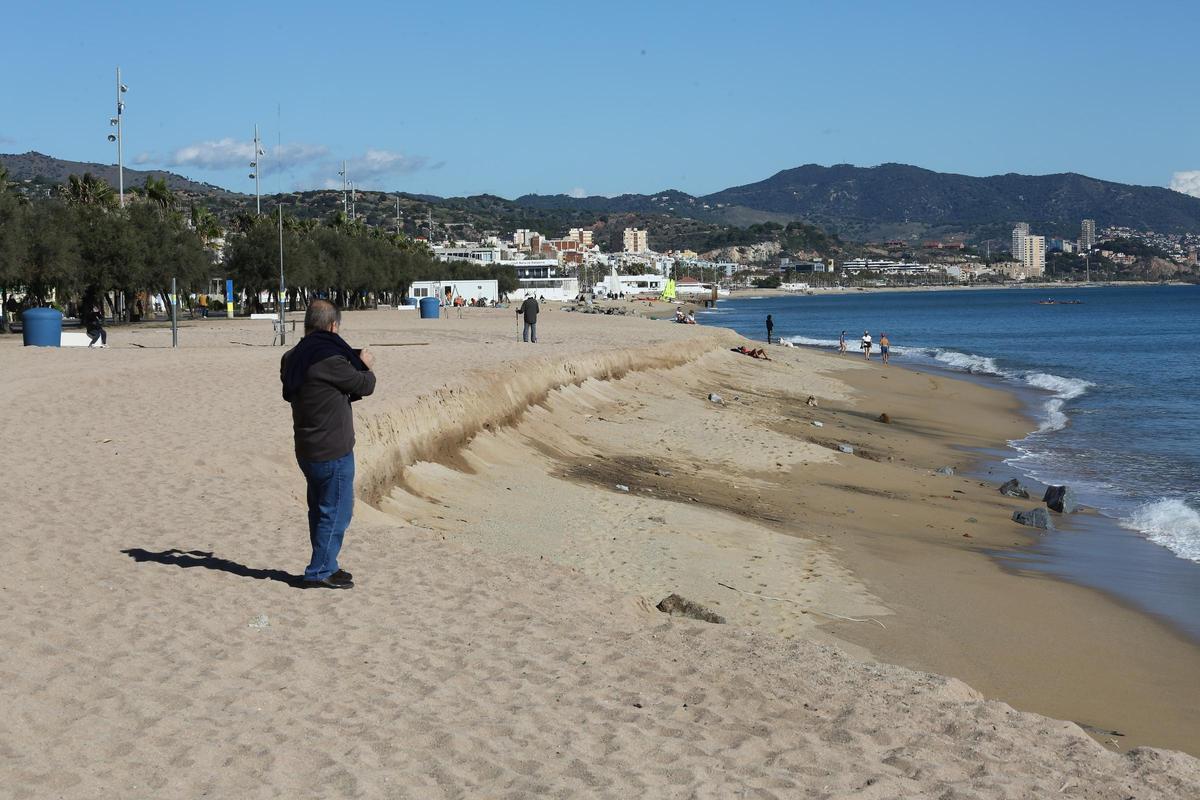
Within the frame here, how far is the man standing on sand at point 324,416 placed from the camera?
7.54 meters

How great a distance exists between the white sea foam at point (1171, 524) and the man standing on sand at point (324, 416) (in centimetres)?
1021

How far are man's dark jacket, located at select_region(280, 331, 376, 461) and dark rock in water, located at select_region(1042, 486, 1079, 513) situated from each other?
11.8 m

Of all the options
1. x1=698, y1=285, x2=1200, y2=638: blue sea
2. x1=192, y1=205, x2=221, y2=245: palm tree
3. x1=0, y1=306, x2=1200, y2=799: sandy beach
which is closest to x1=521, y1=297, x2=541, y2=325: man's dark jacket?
x1=698, y1=285, x2=1200, y2=638: blue sea

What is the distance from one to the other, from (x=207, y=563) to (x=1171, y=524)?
12381 millimetres

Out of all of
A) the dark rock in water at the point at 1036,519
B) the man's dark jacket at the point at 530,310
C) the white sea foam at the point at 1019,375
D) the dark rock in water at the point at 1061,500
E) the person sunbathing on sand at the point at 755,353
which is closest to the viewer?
the dark rock in water at the point at 1036,519

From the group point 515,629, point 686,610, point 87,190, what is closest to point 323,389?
point 515,629

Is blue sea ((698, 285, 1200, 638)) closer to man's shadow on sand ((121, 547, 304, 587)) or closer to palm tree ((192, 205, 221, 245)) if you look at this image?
man's shadow on sand ((121, 547, 304, 587))

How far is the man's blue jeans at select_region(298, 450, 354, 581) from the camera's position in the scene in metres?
7.63

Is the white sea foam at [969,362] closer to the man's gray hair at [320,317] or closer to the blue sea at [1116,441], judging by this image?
the blue sea at [1116,441]

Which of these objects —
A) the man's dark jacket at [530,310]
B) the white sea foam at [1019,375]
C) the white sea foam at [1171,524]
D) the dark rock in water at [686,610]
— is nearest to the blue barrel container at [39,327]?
the man's dark jacket at [530,310]

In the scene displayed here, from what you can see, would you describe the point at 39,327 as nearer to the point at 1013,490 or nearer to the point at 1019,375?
the point at 1013,490

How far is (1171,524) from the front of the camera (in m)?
15.8

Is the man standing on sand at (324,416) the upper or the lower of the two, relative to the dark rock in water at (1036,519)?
upper

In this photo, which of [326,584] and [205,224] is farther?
[205,224]
